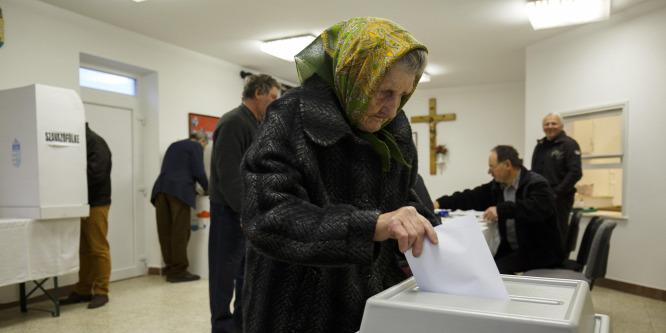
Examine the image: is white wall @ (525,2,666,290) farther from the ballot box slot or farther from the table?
the table

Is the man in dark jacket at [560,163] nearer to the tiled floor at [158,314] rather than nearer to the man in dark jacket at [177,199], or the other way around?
the tiled floor at [158,314]

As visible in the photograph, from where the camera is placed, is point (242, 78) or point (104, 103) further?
point (242, 78)

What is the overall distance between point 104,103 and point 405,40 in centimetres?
499

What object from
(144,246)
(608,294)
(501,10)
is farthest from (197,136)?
(608,294)

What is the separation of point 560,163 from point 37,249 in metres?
4.83

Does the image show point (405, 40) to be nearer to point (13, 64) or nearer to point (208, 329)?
point (208, 329)

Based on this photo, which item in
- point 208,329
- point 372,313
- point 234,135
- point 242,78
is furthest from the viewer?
point 242,78

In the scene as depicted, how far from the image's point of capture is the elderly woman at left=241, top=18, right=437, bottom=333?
2.62ft

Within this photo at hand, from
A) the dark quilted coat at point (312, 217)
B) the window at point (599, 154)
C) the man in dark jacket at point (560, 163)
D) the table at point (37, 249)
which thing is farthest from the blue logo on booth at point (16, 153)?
the window at point (599, 154)

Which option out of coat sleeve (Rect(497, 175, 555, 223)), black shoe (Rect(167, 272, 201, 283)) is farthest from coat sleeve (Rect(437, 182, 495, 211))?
black shoe (Rect(167, 272, 201, 283))

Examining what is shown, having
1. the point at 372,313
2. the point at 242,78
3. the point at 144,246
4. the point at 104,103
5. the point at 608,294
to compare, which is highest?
the point at 242,78

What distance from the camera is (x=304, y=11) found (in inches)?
187

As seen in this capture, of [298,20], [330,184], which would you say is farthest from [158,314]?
[330,184]

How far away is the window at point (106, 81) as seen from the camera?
195 inches
